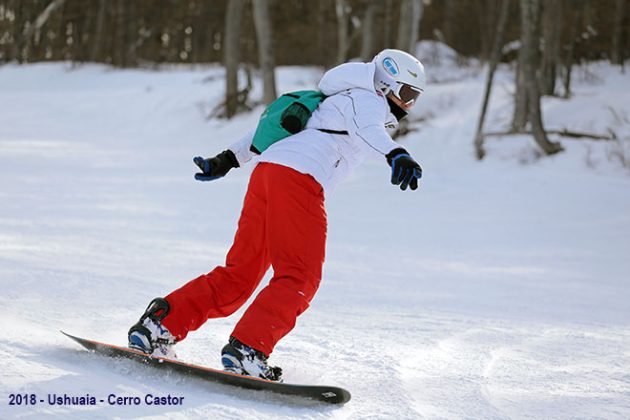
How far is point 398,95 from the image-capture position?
11.3 ft

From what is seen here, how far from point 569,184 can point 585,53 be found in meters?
10.3

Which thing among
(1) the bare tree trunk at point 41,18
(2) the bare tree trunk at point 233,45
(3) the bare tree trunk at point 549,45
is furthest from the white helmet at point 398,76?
(1) the bare tree trunk at point 41,18

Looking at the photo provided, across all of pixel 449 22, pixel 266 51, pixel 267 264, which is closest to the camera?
pixel 267 264

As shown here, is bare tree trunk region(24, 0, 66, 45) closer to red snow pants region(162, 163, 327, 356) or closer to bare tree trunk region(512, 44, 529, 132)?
bare tree trunk region(512, 44, 529, 132)

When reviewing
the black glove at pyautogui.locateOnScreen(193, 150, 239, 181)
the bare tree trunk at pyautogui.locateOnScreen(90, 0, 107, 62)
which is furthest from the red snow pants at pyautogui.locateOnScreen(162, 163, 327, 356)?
the bare tree trunk at pyautogui.locateOnScreen(90, 0, 107, 62)

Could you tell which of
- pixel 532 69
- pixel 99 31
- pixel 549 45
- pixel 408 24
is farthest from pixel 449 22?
pixel 532 69

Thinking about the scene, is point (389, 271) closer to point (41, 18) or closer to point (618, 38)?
point (618, 38)

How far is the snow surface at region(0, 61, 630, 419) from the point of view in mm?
3139

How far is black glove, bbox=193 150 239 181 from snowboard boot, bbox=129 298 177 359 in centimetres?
64

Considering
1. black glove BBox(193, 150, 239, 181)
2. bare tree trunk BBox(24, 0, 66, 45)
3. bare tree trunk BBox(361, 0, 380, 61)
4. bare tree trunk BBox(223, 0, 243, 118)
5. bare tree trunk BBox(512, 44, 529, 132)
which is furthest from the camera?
bare tree trunk BBox(24, 0, 66, 45)

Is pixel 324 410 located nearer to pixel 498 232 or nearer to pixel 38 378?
pixel 38 378

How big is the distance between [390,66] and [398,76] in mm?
60

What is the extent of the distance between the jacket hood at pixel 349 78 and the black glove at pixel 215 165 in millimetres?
537

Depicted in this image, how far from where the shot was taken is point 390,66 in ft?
11.3
